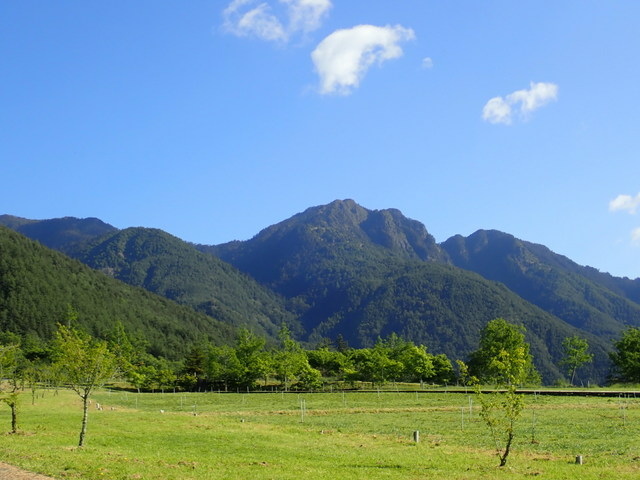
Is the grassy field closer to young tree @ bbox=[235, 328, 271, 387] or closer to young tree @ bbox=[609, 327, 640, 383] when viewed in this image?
young tree @ bbox=[235, 328, 271, 387]

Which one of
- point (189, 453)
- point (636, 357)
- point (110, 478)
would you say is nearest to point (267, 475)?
point (110, 478)

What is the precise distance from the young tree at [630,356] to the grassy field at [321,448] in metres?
67.7

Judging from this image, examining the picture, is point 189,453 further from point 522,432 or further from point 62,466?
point 522,432

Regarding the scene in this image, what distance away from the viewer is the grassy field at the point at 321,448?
2414 centimetres

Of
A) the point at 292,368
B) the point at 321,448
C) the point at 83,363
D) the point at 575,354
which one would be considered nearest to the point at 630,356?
the point at 575,354

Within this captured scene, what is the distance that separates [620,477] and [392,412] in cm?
4380

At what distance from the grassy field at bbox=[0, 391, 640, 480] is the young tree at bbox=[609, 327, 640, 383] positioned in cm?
6768

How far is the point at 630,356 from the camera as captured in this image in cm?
11331

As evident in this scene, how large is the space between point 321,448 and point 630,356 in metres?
103

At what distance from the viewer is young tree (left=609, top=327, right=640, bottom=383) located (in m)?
112

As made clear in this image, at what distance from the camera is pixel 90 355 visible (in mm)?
32375

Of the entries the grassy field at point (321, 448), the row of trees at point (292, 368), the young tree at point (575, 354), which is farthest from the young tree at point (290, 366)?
the grassy field at point (321, 448)

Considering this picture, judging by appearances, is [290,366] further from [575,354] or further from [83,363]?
[83,363]

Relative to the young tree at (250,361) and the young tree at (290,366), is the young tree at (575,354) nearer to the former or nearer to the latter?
the young tree at (290,366)
